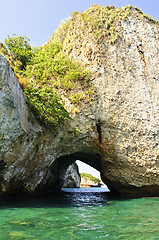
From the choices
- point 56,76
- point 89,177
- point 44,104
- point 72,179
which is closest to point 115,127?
point 44,104

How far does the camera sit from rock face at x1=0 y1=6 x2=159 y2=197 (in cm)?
1014

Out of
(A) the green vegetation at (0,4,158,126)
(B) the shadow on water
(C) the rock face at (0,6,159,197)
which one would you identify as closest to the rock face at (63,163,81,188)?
(B) the shadow on water

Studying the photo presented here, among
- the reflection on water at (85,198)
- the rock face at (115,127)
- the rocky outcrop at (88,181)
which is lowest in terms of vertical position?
the rocky outcrop at (88,181)

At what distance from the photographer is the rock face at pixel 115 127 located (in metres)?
10.1

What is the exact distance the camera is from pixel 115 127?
1178 cm

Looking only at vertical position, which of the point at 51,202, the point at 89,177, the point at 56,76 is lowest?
the point at 89,177

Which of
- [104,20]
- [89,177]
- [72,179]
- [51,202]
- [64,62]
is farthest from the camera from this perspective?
[89,177]

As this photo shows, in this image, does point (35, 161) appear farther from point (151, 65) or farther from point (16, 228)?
point (151, 65)

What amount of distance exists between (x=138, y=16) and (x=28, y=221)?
54.4ft

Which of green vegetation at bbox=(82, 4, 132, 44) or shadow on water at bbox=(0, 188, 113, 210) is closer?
shadow on water at bbox=(0, 188, 113, 210)

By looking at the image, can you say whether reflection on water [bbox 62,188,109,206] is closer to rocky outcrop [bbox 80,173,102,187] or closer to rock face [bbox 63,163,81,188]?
rock face [bbox 63,163,81,188]

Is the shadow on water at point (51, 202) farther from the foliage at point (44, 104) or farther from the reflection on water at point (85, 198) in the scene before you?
the foliage at point (44, 104)

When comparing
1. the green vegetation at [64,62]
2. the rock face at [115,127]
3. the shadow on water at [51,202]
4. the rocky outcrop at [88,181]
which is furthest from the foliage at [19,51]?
the rocky outcrop at [88,181]

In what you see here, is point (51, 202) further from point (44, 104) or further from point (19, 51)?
point (19, 51)
